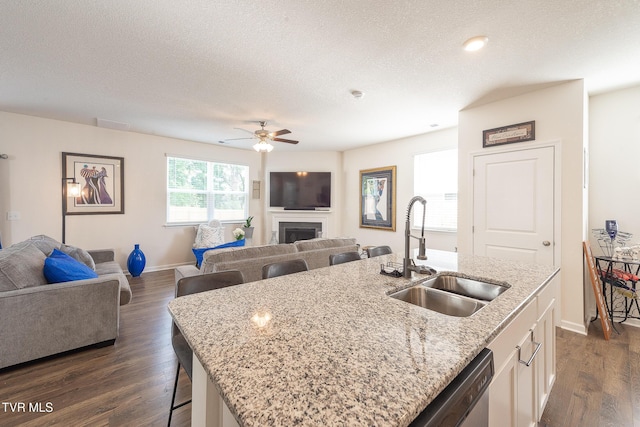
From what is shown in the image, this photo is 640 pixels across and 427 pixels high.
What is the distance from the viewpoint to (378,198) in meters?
5.46

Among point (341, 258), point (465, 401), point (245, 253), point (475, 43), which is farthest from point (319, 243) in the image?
point (465, 401)

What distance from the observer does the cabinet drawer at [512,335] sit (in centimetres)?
98

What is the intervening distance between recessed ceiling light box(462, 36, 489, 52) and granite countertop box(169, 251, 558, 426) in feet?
A: 5.97

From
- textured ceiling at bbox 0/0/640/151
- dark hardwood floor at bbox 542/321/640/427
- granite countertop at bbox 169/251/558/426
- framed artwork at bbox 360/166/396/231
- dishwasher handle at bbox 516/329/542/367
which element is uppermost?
textured ceiling at bbox 0/0/640/151

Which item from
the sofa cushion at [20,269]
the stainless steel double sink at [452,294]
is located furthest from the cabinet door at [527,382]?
the sofa cushion at [20,269]

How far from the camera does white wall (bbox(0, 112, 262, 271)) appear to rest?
372cm

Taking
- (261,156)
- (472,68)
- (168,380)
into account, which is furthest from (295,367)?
(261,156)

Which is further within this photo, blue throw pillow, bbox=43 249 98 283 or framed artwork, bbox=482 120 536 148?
framed artwork, bbox=482 120 536 148

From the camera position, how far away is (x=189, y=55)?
2256mm

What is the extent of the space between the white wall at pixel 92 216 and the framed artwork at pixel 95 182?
0.08 m

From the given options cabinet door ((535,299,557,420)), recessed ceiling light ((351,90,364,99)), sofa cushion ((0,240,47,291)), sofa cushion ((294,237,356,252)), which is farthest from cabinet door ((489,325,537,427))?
sofa cushion ((0,240,47,291))

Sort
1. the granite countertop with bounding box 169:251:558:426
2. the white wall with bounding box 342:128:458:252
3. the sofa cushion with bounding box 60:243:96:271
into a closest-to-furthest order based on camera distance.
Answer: the granite countertop with bounding box 169:251:558:426 → the sofa cushion with bounding box 60:243:96:271 → the white wall with bounding box 342:128:458:252

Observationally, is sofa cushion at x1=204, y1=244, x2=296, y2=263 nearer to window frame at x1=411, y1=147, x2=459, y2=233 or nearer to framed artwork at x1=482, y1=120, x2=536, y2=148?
window frame at x1=411, y1=147, x2=459, y2=233

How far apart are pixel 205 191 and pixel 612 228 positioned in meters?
6.26
